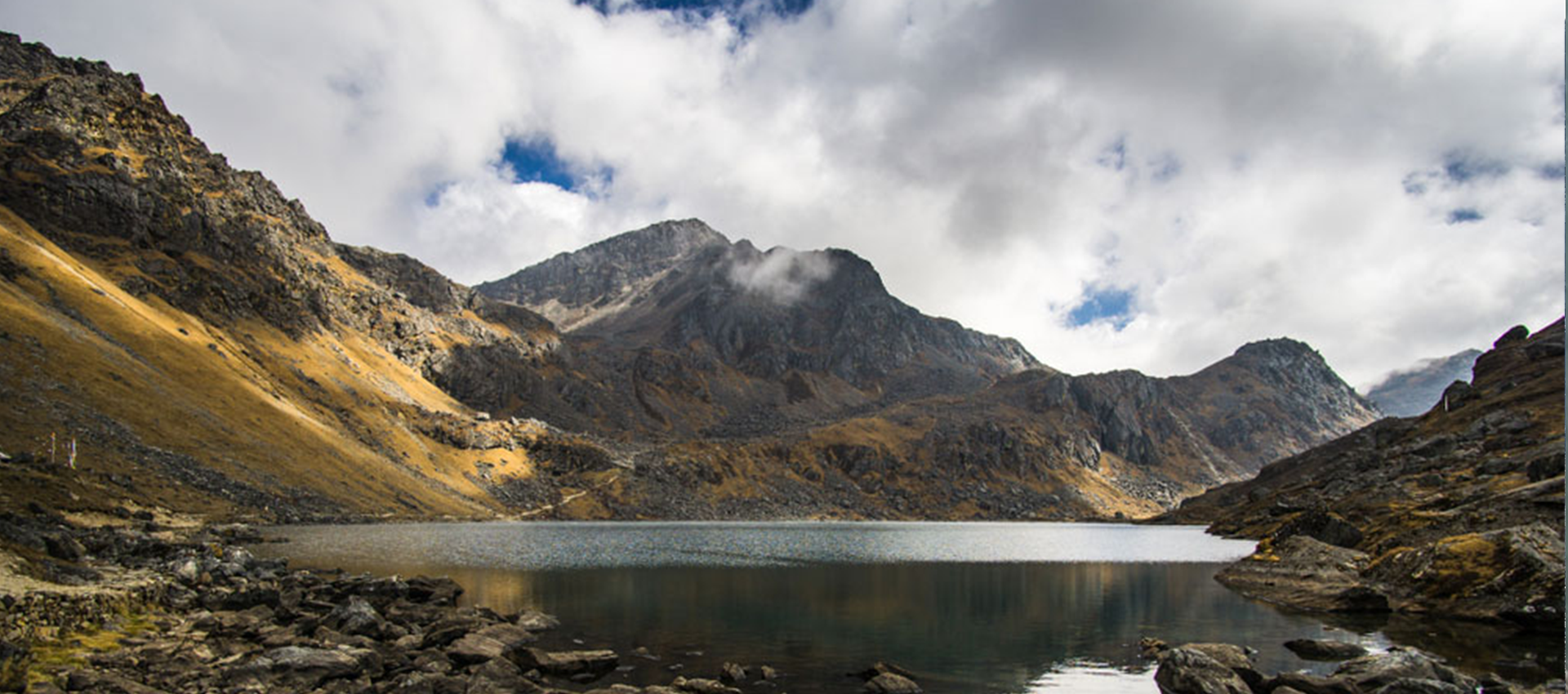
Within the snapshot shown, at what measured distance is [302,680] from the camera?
1281 inches

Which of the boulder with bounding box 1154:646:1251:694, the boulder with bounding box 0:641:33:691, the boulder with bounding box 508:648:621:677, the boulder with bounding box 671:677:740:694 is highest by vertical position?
the boulder with bounding box 1154:646:1251:694

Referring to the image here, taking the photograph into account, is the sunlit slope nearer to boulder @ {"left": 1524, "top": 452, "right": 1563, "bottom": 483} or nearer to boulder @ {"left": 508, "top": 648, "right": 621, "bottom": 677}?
boulder @ {"left": 508, "top": 648, "right": 621, "bottom": 677}

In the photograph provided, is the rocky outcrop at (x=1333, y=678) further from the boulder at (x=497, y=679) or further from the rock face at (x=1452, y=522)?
the boulder at (x=497, y=679)

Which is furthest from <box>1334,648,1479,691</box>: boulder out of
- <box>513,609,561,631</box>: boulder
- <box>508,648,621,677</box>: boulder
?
<box>513,609,561,631</box>: boulder

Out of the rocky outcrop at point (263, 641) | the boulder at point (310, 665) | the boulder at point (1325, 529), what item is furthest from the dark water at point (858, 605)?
the boulder at point (1325, 529)

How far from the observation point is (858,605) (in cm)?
6244

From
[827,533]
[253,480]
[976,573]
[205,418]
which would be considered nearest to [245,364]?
[205,418]

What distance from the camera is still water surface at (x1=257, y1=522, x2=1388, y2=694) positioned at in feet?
135

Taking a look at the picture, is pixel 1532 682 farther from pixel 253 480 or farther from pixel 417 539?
pixel 253 480

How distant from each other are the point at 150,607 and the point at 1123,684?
167 feet

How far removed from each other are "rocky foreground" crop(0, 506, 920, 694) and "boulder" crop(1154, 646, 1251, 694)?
37.6 feet

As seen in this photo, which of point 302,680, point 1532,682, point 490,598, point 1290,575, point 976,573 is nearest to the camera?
point 302,680

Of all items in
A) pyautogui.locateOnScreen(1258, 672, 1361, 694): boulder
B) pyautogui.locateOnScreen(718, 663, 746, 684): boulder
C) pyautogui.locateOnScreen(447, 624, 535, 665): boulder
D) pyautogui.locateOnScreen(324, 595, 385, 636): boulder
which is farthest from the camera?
pyautogui.locateOnScreen(324, 595, 385, 636): boulder

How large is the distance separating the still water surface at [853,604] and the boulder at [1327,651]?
1.68m
